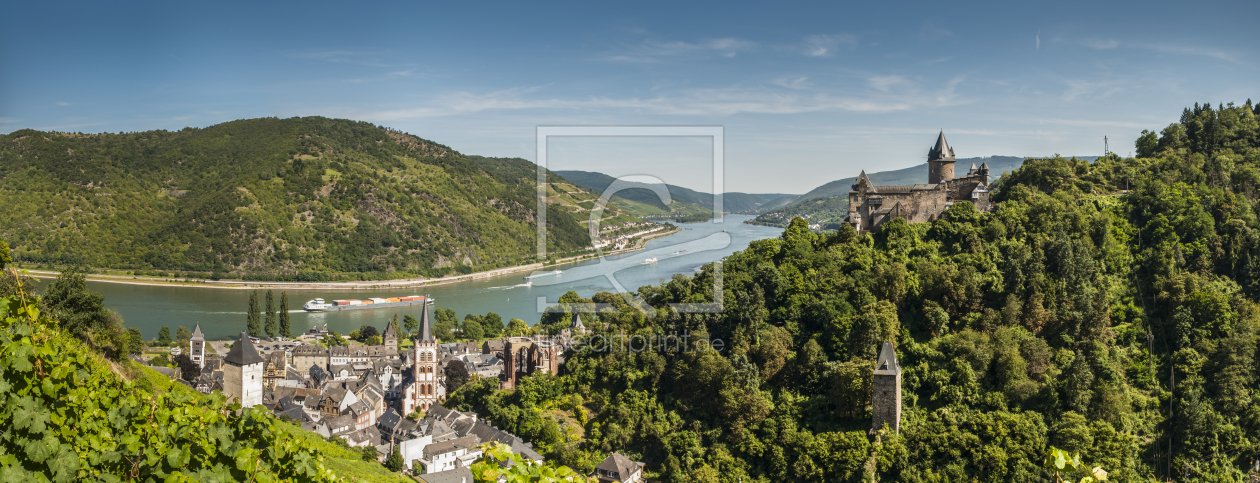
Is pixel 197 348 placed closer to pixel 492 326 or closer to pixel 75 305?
pixel 492 326

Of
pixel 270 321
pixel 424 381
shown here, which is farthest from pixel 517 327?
pixel 424 381

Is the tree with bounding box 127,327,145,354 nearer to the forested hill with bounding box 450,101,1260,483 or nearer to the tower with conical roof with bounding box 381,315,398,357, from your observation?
the tower with conical roof with bounding box 381,315,398,357

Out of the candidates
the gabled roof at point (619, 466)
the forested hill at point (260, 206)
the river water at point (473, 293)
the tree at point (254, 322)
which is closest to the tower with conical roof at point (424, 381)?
the river water at point (473, 293)

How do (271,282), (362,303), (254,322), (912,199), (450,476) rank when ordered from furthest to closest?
(271,282), (362,303), (254,322), (912,199), (450,476)

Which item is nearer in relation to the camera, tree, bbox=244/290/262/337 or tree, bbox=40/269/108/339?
tree, bbox=40/269/108/339

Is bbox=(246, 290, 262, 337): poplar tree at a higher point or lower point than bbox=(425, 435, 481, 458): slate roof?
higher

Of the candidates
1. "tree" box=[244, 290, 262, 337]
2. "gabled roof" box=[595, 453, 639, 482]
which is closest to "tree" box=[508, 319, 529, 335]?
"tree" box=[244, 290, 262, 337]

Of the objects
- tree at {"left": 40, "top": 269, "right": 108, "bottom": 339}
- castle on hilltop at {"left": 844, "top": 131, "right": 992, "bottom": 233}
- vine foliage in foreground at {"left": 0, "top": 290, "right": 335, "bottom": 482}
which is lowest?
tree at {"left": 40, "top": 269, "right": 108, "bottom": 339}

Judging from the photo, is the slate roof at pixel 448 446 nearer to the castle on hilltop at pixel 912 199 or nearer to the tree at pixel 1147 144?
the castle on hilltop at pixel 912 199
